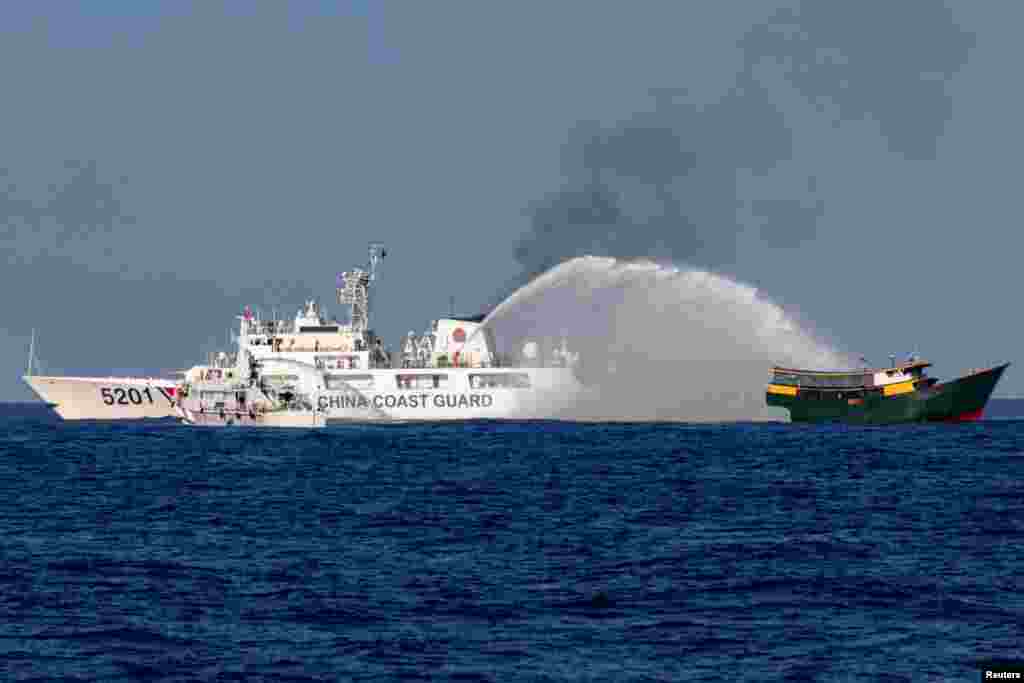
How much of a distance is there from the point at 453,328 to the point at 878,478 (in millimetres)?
61909

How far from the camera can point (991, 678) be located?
2141 centimetres

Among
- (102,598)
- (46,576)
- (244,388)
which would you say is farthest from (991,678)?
(244,388)

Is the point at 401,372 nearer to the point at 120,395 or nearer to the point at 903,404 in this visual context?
the point at 120,395

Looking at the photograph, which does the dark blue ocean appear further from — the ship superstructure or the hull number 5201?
the hull number 5201

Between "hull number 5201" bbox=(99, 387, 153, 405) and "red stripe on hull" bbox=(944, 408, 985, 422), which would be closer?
"red stripe on hull" bbox=(944, 408, 985, 422)

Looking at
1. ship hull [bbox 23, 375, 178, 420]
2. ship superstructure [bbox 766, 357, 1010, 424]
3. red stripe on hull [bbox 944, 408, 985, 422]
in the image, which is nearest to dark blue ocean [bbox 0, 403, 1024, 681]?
ship superstructure [bbox 766, 357, 1010, 424]

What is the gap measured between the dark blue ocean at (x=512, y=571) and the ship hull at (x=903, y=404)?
117 feet

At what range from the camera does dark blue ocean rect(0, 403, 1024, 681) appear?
26.9 metres

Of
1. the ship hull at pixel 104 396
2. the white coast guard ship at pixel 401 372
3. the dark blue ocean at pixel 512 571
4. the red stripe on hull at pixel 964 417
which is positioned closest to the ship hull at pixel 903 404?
the red stripe on hull at pixel 964 417

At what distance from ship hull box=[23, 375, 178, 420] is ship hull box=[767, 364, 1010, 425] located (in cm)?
5306

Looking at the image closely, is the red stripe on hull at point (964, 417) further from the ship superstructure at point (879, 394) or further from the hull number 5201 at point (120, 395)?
the hull number 5201 at point (120, 395)

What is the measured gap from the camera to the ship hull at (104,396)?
125 m

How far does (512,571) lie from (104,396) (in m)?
97.5

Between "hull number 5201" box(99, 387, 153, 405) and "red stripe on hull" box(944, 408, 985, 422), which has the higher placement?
"hull number 5201" box(99, 387, 153, 405)
